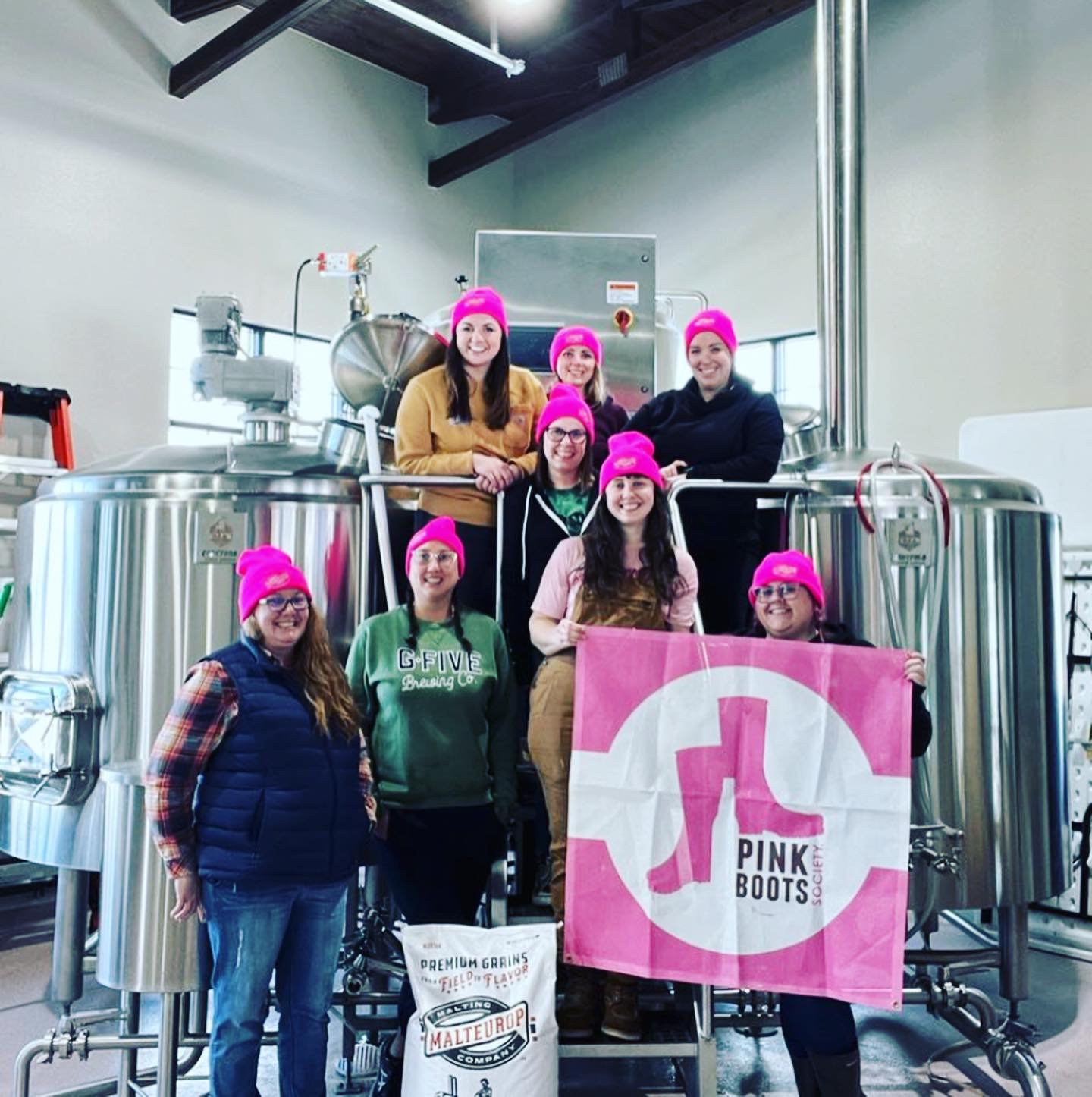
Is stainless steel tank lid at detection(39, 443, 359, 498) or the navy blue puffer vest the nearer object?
the navy blue puffer vest

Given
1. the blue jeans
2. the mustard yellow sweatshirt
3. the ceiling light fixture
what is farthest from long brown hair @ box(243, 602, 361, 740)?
the ceiling light fixture

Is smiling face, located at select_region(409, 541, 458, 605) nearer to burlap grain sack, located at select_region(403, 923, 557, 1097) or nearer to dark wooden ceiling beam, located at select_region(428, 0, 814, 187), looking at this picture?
burlap grain sack, located at select_region(403, 923, 557, 1097)

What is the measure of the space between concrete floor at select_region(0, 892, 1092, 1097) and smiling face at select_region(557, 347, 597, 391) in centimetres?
221

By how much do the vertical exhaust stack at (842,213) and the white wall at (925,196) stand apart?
294cm

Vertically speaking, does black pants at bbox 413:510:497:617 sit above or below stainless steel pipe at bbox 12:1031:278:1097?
above

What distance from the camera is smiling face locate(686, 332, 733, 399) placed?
10.1 ft

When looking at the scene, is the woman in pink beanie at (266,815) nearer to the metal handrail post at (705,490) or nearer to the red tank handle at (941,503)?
the metal handrail post at (705,490)

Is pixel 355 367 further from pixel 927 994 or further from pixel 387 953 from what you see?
pixel 927 994

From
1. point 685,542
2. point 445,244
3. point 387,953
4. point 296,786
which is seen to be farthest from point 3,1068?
point 445,244

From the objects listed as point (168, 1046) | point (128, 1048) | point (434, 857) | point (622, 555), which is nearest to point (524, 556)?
point (622, 555)

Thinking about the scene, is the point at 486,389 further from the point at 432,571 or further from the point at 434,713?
the point at 434,713

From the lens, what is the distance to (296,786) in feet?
7.55

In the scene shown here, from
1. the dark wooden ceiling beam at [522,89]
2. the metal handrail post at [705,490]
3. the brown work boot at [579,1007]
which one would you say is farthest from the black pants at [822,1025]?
the dark wooden ceiling beam at [522,89]

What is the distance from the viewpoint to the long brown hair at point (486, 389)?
2.96 m
